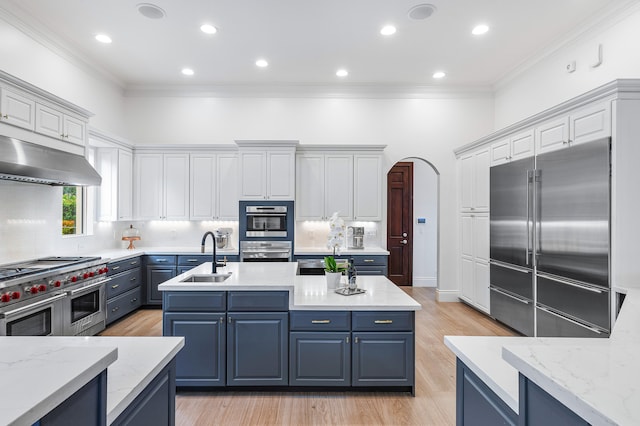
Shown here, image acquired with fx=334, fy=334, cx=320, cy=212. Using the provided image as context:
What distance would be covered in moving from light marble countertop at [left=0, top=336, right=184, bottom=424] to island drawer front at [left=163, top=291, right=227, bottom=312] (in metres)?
1.32

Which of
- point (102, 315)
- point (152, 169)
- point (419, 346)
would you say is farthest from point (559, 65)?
point (102, 315)

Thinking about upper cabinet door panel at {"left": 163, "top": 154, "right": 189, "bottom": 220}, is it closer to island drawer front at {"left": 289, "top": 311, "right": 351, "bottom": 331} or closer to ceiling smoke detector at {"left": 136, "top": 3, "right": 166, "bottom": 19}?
ceiling smoke detector at {"left": 136, "top": 3, "right": 166, "bottom": 19}

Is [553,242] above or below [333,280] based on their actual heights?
above

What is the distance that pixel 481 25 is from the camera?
383 centimetres

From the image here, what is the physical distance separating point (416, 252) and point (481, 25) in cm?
428

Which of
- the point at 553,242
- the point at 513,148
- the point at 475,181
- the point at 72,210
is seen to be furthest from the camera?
the point at 475,181

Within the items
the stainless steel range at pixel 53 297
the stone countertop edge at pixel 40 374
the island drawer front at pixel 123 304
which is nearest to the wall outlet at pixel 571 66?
the stone countertop edge at pixel 40 374

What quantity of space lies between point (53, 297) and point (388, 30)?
4.48 m

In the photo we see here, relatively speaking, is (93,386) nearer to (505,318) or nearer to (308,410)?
(308,410)

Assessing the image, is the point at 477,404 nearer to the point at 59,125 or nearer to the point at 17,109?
the point at 17,109

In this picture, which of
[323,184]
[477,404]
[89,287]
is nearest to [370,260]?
[323,184]

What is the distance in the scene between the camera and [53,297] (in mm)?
3121

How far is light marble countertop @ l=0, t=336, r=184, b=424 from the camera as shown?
0.63 metres

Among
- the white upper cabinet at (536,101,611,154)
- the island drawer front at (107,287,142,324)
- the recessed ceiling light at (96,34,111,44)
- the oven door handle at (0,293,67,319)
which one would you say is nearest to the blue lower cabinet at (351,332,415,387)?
the white upper cabinet at (536,101,611,154)
